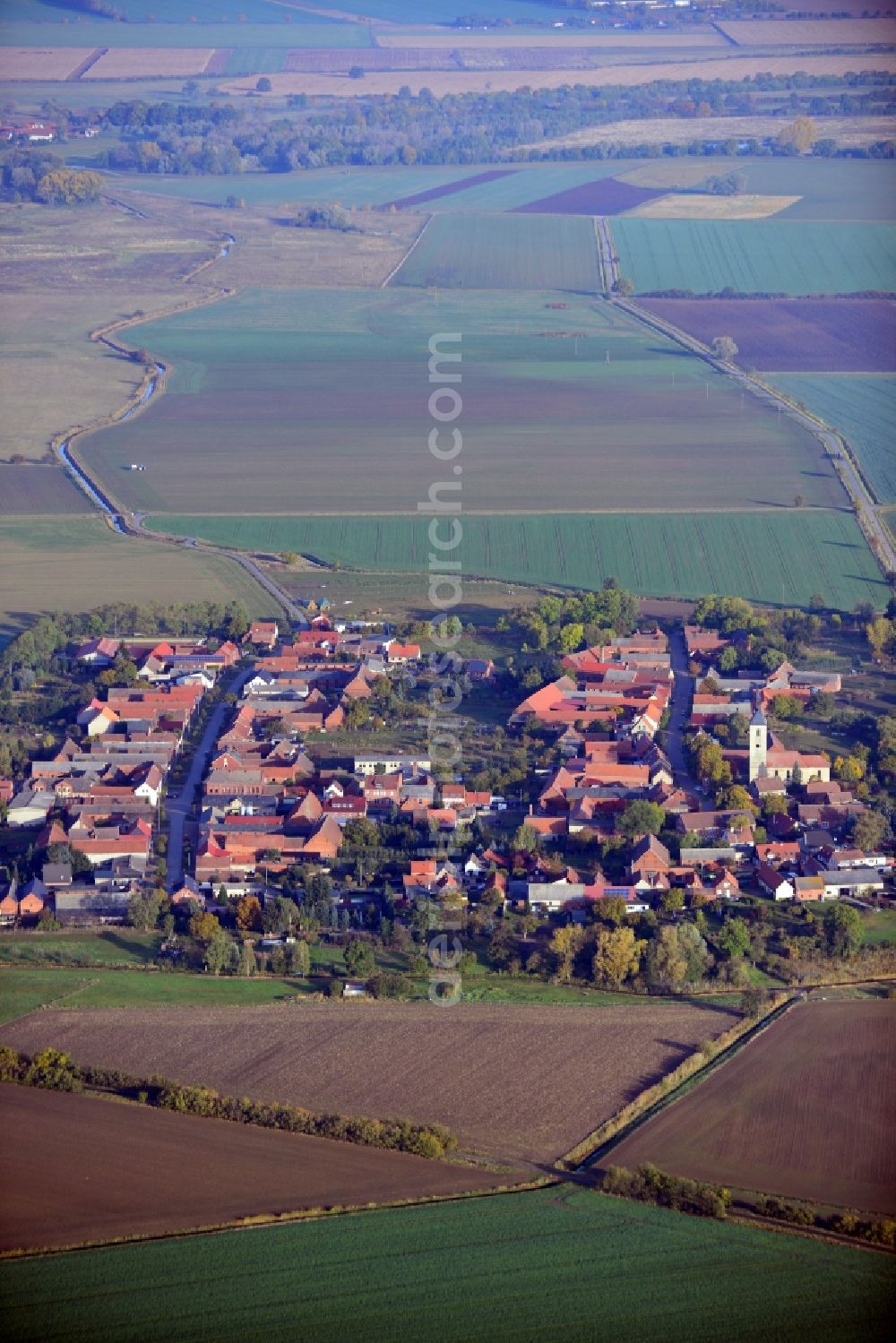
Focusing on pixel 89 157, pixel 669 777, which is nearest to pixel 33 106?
pixel 89 157

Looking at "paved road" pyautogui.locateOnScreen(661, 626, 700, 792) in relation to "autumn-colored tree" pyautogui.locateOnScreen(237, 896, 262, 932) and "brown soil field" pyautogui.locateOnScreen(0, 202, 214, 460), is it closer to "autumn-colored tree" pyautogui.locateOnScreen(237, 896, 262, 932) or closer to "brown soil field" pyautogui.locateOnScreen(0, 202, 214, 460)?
"autumn-colored tree" pyautogui.locateOnScreen(237, 896, 262, 932)

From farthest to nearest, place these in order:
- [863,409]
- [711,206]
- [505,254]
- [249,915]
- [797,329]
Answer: [711,206], [505,254], [797,329], [863,409], [249,915]

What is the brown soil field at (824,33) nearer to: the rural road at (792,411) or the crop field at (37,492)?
the rural road at (792,411)

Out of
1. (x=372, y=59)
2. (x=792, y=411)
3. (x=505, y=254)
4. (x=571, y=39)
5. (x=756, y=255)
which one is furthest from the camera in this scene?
(x=571, y=39)

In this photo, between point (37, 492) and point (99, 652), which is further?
point (37, 492)

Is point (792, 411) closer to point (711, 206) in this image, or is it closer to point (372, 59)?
point (711, 206)

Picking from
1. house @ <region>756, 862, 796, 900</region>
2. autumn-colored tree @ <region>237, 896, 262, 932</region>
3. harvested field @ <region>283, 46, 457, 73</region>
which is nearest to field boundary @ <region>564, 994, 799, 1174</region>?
house @ <region>756, 862, 796, 900</region>

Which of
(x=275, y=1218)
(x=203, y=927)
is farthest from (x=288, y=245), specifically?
(x=275, y=1218)

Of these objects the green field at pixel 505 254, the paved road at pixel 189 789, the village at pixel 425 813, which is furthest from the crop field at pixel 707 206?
the paved road at pixel 189 789
